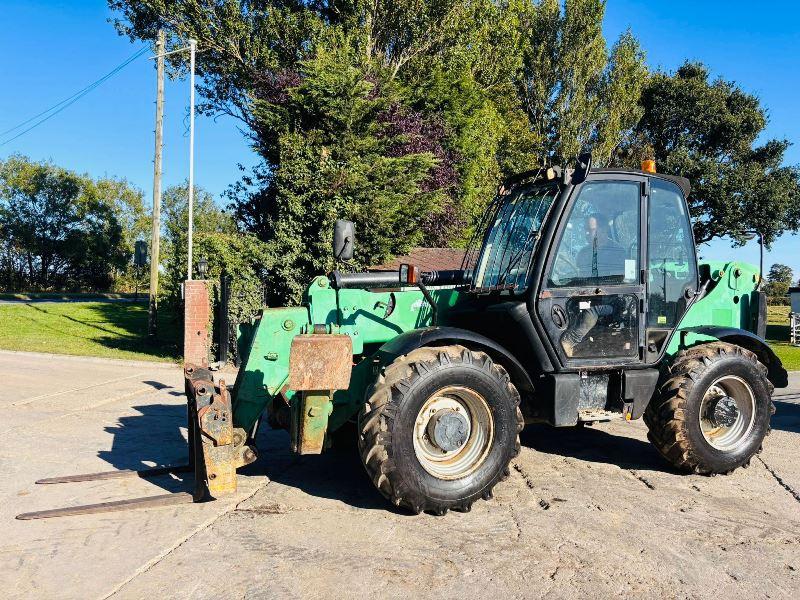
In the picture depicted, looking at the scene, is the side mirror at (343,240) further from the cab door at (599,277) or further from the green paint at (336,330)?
the cab door at (599,277)

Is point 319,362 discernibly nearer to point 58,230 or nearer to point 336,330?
point 336,330

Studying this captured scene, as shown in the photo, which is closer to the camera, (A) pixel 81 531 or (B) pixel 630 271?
(A) pixel 81 531

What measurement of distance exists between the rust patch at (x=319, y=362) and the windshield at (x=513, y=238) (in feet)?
5.27

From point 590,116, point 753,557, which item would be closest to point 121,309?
point 590,116

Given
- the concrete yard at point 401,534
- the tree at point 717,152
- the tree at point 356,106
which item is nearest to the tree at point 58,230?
the tree at point 356,106

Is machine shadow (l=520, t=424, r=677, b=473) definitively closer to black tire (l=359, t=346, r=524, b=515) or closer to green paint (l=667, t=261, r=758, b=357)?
green paint (l=667, t=261, r=758, b=357)

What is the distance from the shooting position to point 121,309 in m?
31.3

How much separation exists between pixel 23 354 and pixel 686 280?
14313 millimetres

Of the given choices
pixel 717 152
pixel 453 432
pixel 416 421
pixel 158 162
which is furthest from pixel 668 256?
pixel 717 152

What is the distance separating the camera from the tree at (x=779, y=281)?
4278 cm

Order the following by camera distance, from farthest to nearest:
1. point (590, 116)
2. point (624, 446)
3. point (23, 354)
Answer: point (590, 116) → point (23, 354) → point (624, 446)

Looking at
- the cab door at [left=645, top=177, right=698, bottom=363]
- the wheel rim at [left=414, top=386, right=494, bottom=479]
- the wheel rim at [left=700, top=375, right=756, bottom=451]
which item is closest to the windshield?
the cab door at [left=645, top=177, right=698, bottom=363]

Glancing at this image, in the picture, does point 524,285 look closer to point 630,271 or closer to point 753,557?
point 630,271

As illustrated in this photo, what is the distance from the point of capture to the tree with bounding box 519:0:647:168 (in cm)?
3353
